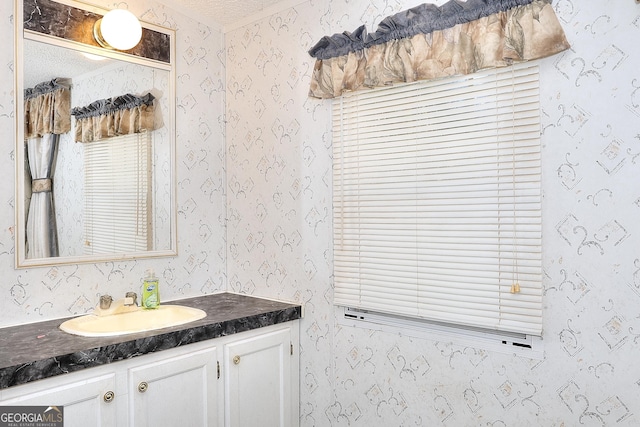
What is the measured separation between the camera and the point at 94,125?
215 centimetres

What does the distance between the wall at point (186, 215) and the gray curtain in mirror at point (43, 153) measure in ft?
0.30

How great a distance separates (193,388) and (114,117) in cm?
129

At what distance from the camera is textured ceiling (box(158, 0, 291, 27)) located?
2412 millimetres

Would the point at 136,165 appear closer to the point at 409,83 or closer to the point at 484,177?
the point at 409,83

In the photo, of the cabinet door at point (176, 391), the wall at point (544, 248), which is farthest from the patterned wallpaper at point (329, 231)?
the cabinet door at point (176, 391)

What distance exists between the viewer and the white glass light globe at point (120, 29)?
211cm

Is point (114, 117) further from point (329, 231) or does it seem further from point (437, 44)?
point (437, 44)

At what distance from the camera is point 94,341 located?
5.49 feet

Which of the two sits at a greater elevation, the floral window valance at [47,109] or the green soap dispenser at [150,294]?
the floral window valance at [47,109]

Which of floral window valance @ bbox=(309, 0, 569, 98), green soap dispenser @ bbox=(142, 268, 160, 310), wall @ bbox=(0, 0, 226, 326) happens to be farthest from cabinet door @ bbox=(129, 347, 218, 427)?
floral window valance @ bbox=(309, 0, 569, 98)

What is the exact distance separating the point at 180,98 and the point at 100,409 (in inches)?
61.0

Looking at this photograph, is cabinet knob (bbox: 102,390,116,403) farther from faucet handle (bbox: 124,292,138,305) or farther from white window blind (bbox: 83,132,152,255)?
white window blind (bbox: 83,132,152,255)

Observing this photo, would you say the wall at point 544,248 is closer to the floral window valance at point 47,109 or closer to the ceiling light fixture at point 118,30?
the ceiling light fixture at point 118,30

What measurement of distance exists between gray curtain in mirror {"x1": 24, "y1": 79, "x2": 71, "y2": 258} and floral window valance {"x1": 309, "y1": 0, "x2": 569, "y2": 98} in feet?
3.67
